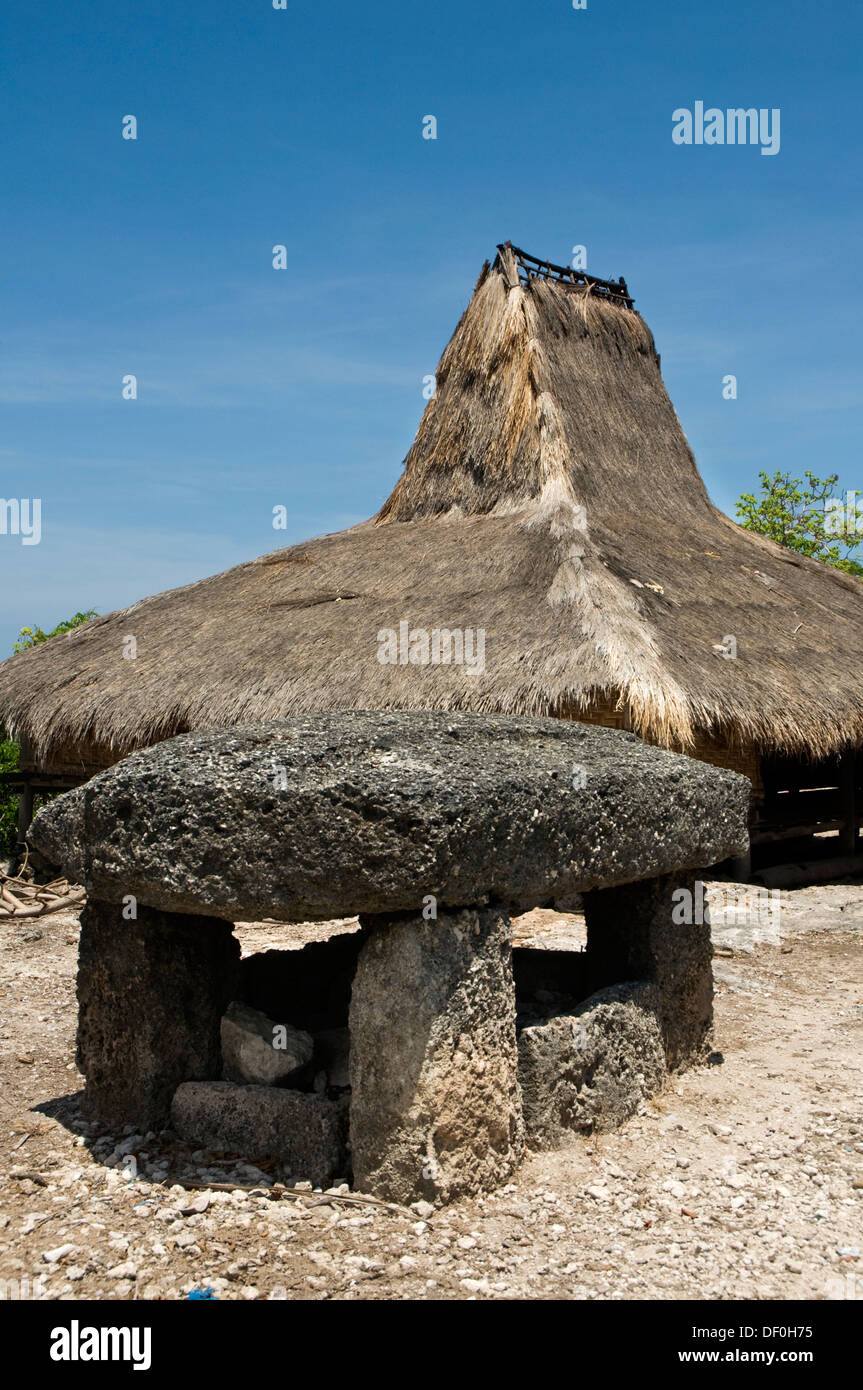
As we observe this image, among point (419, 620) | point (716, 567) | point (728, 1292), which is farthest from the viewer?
point (716, 567)

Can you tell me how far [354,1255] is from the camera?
10.2ft

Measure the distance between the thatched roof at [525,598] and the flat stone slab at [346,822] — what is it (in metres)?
4.49

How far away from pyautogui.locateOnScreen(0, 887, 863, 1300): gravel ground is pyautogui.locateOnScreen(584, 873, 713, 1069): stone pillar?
0.65ft

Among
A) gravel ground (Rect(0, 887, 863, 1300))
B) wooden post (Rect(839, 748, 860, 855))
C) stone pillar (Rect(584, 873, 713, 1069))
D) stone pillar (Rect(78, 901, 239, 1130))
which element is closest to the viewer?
gravel ground (Rect(0, 887, 863, 1300))

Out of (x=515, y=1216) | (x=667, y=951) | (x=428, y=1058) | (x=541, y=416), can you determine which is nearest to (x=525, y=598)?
(x=541, y=416)

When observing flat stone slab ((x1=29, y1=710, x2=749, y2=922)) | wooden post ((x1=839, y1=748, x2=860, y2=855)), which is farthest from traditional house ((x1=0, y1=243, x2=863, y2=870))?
flat stone slab ((x1=29, y1=710, x2=749, y2=922))

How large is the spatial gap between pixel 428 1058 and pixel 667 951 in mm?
1506

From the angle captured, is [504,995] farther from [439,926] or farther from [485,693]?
[485,693]

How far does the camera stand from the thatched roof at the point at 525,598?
29.5 ft

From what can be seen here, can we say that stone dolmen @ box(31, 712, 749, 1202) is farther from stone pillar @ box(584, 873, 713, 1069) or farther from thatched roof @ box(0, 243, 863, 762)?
thatched roof @ box(0, 243, 863, 762)

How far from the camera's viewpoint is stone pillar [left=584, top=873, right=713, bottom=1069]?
449cm

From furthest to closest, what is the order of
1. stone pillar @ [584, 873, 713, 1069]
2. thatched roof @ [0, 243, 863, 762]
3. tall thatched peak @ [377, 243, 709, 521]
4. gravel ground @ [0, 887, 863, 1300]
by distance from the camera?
tall thatched peak @ [377, 243, 709, 521], thatched roof @ [0, 243, 863, 762], stone pillar @ [584, 873, 713, 1069], gravel ground @ [0, 887, 863, 1300]

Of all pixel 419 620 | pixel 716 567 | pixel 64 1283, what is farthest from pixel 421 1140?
pixel 716 567

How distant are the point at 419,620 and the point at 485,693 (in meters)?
1.76
